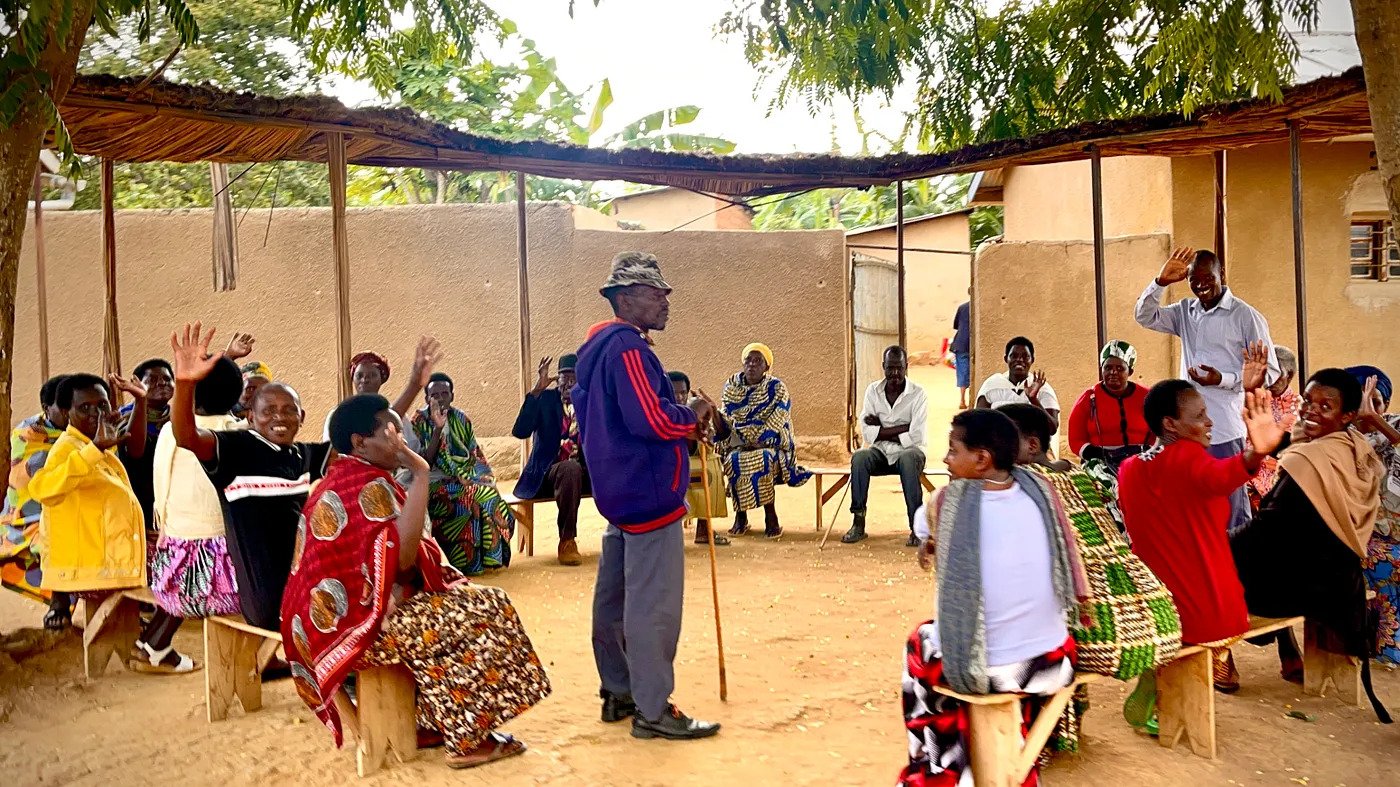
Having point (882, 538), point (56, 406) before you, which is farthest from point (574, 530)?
point (56, 406)

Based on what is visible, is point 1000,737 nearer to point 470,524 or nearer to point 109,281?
point 470,524

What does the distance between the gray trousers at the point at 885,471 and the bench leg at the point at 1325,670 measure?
13.3 ft

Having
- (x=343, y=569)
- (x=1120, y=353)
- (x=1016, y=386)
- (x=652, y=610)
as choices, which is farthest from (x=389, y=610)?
(x=1016, y=386)

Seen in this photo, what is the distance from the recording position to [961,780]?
12.0 feet

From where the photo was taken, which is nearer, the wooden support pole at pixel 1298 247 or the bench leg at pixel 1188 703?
the bench leg at pixel 1188 703

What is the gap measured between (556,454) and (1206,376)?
4.69 metres

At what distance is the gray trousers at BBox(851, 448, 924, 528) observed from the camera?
9.04m

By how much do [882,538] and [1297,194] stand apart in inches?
153

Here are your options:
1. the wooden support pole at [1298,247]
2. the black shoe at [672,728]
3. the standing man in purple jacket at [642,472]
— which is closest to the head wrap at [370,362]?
the standing man in purple jacket at [642,472]

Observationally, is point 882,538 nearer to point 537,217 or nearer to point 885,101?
point 885,101

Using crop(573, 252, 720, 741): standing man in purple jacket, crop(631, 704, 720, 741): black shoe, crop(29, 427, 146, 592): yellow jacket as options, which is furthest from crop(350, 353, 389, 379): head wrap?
crop(631, 704, 720, 741): black shoe

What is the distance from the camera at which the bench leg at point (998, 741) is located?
3.56 meters

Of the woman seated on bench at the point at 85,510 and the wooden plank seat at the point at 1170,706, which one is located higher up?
the woman seated on bench at the point at 85,510

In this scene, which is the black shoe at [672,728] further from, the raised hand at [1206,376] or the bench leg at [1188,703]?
the raised hand at [1206,376]
